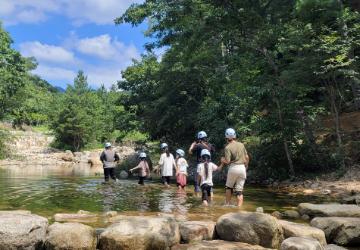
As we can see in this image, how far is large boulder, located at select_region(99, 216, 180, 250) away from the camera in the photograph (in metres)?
6.88

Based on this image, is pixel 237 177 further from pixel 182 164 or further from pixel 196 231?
pixel 182 164

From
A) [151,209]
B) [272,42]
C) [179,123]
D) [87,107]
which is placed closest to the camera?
[151,209]

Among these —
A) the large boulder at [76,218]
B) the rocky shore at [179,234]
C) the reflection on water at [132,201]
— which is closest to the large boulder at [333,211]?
the rocky shore at [179,234]

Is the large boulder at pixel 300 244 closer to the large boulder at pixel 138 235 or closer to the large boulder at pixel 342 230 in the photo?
the large boulder at pixel 342 230

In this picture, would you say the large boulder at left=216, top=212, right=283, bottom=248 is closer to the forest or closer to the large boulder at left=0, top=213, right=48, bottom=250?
the large boulder at left=0, top=213, right=48, bottom=250

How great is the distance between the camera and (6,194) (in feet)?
46.7

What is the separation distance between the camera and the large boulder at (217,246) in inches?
271

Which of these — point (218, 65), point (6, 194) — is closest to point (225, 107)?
point (218, 65)

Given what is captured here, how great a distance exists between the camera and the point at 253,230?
7469 mm

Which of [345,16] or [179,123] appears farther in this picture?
[179,123]

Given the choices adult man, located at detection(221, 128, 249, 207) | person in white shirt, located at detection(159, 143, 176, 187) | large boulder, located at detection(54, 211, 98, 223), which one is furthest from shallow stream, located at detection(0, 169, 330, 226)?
large boulder, located at detection(54, 211, 98, 223)

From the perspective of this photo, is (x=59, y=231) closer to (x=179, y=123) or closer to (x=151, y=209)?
(x=151, y=209)

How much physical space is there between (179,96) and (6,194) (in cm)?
1514

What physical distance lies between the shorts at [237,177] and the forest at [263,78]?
776cm
